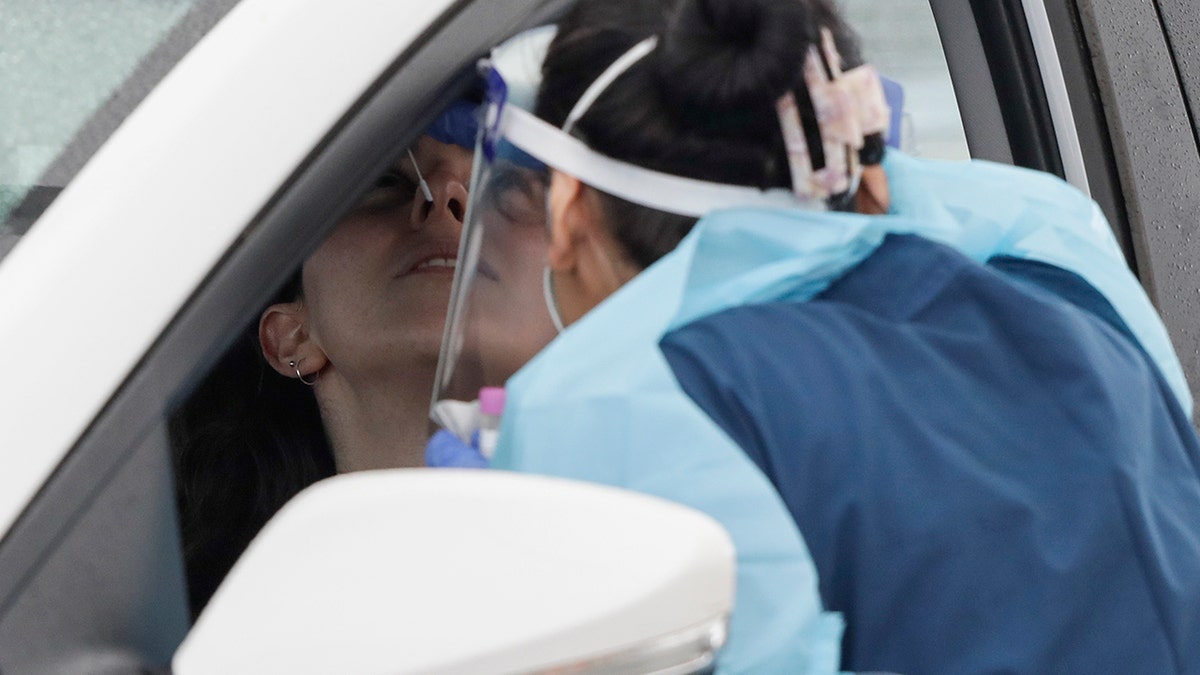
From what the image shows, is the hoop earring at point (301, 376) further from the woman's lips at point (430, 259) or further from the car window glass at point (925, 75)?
the car window glass at point (925, 75)

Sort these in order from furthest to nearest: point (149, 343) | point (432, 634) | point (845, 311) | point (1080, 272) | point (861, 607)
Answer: point (1080, 272), point (845, 311), point (861, 607), point (149, 343), point (432, 634)

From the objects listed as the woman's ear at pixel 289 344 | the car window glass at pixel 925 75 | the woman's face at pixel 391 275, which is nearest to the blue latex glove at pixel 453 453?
the woman's face at pixel 391 275

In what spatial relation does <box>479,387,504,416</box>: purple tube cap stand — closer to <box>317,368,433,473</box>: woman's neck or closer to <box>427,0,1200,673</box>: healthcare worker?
<box>427,0,1200,673</box>: healthcare worker

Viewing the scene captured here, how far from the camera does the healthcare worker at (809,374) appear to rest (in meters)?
1.21

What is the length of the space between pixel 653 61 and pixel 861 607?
0.57 m

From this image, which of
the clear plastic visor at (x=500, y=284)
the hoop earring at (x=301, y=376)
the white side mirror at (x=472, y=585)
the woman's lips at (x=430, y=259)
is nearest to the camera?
the white side mirror at (x=472, y=585)

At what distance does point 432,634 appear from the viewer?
3.16 ft

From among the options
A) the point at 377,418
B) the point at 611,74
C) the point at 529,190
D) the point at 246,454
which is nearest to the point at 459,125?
the point at 529,190

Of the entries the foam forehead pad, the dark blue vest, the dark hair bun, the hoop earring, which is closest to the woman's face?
the hoop earring

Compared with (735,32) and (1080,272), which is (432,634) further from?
(1080,272)

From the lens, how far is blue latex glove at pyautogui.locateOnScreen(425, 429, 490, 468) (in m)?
1.35

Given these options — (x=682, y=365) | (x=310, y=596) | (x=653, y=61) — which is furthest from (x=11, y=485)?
(x=653, y=61)

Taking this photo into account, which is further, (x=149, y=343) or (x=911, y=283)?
(x=911, y=283)

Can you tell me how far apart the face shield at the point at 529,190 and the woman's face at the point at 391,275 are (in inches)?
13.9
